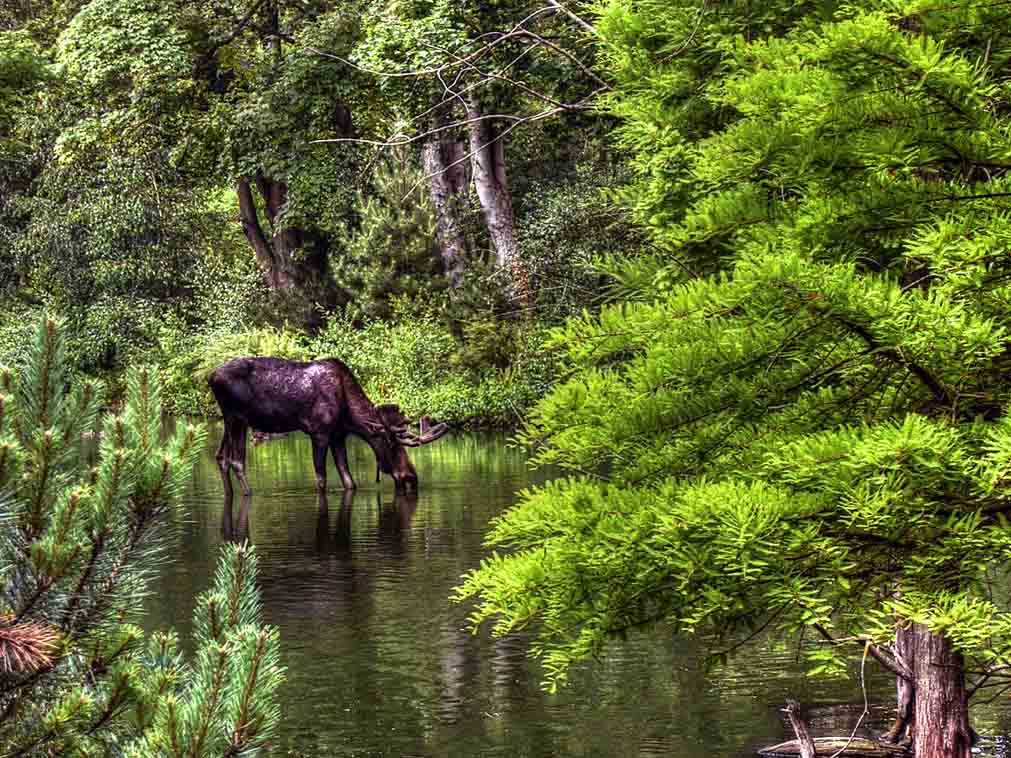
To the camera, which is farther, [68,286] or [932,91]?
[68,286]

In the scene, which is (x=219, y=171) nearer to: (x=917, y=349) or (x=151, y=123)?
(x=151, y=123)

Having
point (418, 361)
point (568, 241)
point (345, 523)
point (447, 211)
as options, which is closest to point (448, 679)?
point (345, 523)

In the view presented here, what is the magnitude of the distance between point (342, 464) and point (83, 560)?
64.9 feet

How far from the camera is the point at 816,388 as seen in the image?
5949 mm

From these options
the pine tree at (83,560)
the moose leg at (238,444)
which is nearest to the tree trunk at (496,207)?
the moose leg at (238,444)

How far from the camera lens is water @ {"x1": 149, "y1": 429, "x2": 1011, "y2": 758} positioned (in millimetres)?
9844

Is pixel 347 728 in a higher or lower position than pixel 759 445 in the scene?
lower

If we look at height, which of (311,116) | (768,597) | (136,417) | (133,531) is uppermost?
(311,116)

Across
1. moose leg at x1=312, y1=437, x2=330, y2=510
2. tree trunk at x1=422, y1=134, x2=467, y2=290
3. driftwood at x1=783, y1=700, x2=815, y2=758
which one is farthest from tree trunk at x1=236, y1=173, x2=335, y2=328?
driftwood at x1=783, y1=700, x2=815, y2=758

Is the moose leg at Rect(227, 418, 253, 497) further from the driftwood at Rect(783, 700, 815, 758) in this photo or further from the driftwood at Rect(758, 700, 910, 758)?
Result: the driftwood at Rect(783, 700, 815, 758)

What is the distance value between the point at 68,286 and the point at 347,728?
41.4 metres

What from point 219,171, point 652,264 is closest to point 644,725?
point 652,264

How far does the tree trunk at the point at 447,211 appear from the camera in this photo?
36562 mm

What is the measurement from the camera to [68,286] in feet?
163
